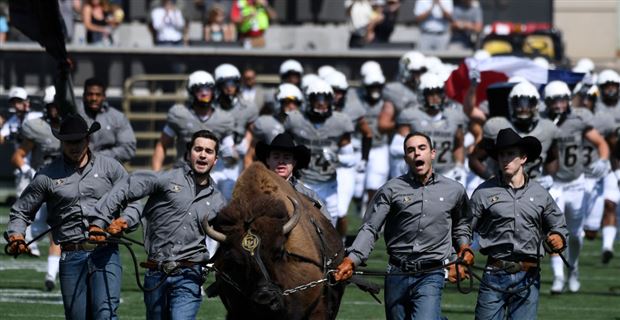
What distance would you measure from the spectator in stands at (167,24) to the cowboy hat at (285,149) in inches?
611

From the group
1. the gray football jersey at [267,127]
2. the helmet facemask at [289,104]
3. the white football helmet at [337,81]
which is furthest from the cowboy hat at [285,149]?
the white football helmet at [337,81]

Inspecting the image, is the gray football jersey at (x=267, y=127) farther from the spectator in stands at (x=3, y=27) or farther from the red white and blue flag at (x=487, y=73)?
the spectator in stands at (x=3, y=27)

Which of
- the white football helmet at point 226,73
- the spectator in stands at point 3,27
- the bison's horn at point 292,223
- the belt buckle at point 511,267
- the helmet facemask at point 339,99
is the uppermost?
the spectator in stands at point 3,27

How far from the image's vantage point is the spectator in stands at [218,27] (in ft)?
91.0

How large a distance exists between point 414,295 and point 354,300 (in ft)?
15.4

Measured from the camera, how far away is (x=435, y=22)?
27656 mm

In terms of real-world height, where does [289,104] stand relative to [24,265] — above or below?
above

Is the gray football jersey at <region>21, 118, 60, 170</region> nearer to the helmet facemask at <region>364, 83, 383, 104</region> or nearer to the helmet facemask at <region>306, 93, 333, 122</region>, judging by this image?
the helmet facemask at <region>306, 93, 333, 122</region>

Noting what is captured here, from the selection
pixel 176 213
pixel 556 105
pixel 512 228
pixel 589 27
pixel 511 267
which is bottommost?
pixel 511 267

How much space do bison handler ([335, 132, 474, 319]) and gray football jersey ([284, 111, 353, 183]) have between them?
527 cm

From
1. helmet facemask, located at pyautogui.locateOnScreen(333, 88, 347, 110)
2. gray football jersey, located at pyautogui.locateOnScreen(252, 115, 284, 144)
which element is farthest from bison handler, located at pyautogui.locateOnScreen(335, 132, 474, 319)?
helmet facemask, located at pyautogui.locateOnScreen(333, 88, 347, 110)

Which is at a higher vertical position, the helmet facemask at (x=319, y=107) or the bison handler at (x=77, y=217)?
the helmet facemask at (x=319, y=107)

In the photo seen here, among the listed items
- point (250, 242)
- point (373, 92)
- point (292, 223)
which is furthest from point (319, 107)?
point (250, 242)

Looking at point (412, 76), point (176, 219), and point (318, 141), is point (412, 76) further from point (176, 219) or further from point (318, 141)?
point (176, 219)
